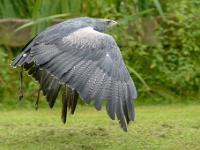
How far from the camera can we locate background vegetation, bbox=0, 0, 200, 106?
8523 millimetres

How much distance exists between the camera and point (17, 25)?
8727 millimetres

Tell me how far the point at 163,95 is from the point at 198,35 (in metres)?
0.91

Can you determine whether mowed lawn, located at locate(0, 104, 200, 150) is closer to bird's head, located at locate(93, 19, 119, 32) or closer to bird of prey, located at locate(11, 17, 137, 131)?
bird of prey, located at locate(11, 17, 137, 131)

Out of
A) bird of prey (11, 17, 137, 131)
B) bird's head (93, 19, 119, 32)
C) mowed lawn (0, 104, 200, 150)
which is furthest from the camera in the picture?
bird's head (93, 19, 119, 32)

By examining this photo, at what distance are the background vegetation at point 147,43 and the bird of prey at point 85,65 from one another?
241 centimetres

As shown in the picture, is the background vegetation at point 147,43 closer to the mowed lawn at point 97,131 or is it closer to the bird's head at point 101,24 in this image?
the mowed lawn at point 97,131

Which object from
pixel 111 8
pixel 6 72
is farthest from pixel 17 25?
pixel 111 8

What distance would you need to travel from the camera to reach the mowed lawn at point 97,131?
576 cm

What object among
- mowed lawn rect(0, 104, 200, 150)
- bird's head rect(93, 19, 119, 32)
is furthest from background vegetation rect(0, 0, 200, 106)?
bird's head rect(93, 19, 119, 32)

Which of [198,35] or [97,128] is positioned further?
[198,35]

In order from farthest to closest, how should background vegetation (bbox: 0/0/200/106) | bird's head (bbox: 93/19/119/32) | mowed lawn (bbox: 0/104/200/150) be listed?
background vegetation (bbox: 0/0/200/106)
bird's head (bbox: 93/19/119/32)
mowed lawn (bbox: 0/104/200/150)

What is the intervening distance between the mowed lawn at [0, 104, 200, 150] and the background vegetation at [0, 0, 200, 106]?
2.01ft

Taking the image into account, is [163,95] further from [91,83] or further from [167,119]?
[91,83]

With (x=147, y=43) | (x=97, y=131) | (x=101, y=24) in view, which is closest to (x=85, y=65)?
(x=97, y=131)
